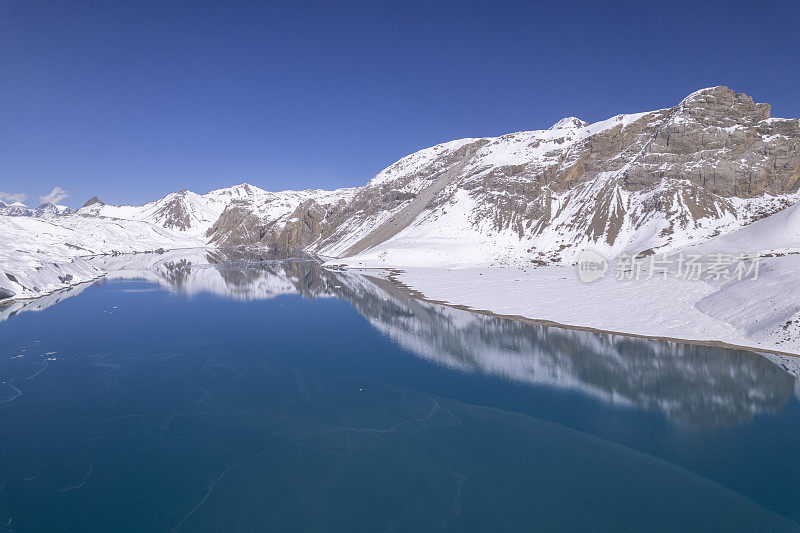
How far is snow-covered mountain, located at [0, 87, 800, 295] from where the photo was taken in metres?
70.4

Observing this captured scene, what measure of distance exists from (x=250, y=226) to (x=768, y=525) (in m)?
200

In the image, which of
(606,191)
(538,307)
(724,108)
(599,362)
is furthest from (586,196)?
(599,362)

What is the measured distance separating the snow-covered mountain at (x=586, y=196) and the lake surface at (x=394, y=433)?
129 ft

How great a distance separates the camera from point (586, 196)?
86000mm

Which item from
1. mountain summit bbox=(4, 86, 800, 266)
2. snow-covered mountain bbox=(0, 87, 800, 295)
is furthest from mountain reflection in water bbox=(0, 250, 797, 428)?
mountain summit bbox=(4, 86, 800, 266)

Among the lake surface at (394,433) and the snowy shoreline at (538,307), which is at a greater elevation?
the snowy shoreline at (538,307)

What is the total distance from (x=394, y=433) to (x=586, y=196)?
78.9 m

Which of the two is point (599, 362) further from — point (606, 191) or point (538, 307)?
point (606, 191)

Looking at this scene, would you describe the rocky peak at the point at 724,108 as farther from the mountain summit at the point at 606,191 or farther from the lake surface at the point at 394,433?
the lake surface at the point at 394,433

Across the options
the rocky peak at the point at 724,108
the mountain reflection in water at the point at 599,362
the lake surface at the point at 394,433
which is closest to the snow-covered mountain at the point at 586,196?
the rocky peak at the point at 724,108

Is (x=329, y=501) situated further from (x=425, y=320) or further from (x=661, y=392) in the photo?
(x=425, y=320)

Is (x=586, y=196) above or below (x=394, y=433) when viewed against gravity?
above

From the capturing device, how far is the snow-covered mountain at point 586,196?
70438mm

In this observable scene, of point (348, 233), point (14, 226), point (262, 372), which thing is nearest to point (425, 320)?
point (262, 372)
